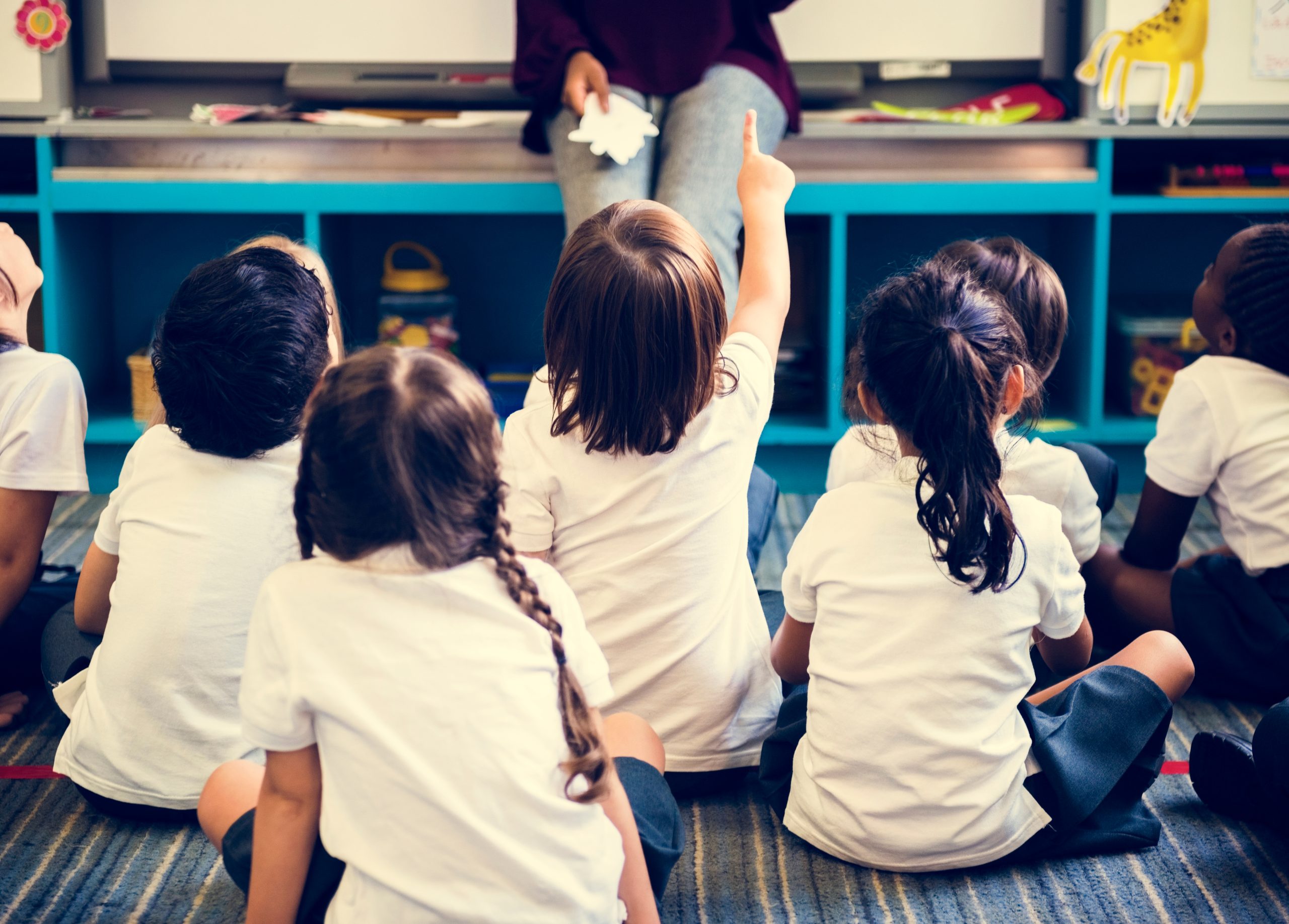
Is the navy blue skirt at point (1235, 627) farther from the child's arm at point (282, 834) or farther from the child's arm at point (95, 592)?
the child's arm at point (95, 592)

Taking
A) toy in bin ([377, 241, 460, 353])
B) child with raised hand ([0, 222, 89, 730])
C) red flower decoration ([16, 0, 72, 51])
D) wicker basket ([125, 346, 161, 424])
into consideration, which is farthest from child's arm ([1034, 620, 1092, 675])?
red flower decoration ([16, 0, 72, 51])

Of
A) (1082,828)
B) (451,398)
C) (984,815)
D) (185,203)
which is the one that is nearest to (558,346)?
(451,398)

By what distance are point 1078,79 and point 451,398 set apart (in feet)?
6.40

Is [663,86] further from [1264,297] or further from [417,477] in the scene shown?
[417,477]

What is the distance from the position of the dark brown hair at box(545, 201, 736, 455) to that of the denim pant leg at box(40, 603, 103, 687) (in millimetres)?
591

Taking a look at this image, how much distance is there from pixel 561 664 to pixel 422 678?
100 mm

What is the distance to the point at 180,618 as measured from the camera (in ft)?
3.66

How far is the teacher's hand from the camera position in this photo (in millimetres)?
1993

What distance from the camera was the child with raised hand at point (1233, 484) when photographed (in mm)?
1434

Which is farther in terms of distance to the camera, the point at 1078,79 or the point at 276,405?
the point at 1078,79

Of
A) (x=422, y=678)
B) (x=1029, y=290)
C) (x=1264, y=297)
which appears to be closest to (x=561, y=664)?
(x=422, y=678)

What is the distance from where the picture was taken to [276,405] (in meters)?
1.16

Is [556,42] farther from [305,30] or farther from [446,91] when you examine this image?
[305,30]

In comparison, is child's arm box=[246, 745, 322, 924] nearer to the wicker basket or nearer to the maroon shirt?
the maroon shirt
